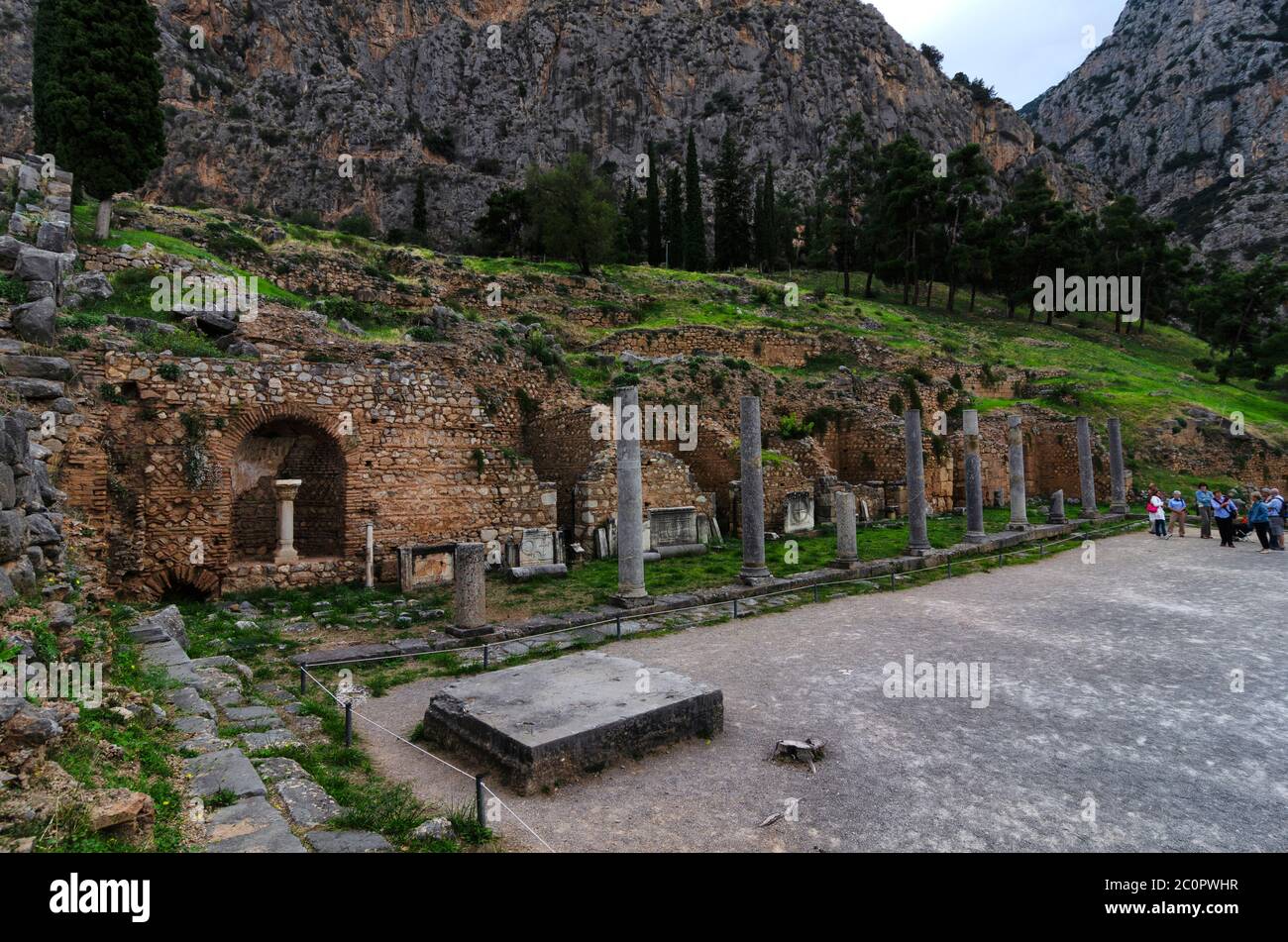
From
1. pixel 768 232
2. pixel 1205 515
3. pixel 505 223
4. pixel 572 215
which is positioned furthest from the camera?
pixel 768 232

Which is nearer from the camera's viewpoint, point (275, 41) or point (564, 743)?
point (564, 743)

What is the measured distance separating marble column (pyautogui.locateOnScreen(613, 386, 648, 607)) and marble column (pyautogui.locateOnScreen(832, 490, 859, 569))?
18.2 feet

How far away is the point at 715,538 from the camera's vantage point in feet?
65.3

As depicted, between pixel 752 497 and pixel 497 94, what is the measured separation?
9818 centimetres

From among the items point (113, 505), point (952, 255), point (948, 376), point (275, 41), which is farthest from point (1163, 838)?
point (275, 41)

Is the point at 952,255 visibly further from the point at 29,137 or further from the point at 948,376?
the point at 29,137

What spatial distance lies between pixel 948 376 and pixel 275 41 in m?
86.5

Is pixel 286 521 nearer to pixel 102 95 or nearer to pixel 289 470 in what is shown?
pixel 289 470

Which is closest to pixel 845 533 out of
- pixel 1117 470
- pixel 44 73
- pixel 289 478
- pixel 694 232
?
pixel 289 478

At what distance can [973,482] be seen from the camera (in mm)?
20156

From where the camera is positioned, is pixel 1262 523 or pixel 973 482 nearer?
pixel 1262 523

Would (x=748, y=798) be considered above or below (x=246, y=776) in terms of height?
below

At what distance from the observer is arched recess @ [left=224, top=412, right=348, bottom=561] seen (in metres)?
15.0

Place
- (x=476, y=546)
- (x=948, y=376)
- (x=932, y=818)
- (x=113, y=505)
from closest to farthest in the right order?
(x=932, y=818)
(x=476, y=546)
(x=113, y=505)
(x=948, y=376)
